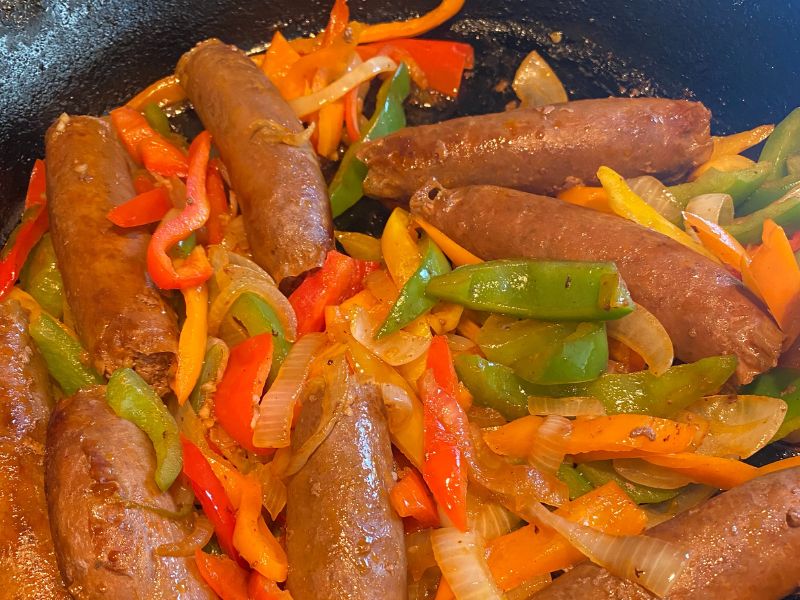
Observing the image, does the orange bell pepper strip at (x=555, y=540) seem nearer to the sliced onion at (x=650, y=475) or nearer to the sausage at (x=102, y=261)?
the sliced onion at (x=650, y=475)

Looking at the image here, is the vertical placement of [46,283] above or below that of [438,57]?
above

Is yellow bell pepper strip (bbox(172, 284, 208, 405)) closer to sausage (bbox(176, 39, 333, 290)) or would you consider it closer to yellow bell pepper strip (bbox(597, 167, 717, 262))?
sausage (bbox(176, 39, 333, 290))

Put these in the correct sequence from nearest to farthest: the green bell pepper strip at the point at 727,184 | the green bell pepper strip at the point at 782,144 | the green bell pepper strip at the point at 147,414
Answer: the green bell pepper strip at the point at 147,414 < the green bell pepper strip at the point at 727,184 < the green bell pepper strip at the point at 782,144

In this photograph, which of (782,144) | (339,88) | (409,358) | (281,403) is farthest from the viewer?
(339,88)

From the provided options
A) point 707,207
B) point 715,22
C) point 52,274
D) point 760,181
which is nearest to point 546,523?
point 707,207

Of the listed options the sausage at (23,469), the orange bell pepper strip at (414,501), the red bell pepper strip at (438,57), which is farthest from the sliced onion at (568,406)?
the red bell pepper strip at (438,57)

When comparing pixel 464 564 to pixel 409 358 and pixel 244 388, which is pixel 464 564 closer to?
pixel 409 358

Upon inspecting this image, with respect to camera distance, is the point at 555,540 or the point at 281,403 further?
the point at 281,403

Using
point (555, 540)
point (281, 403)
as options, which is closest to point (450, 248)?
point (281, 403)
